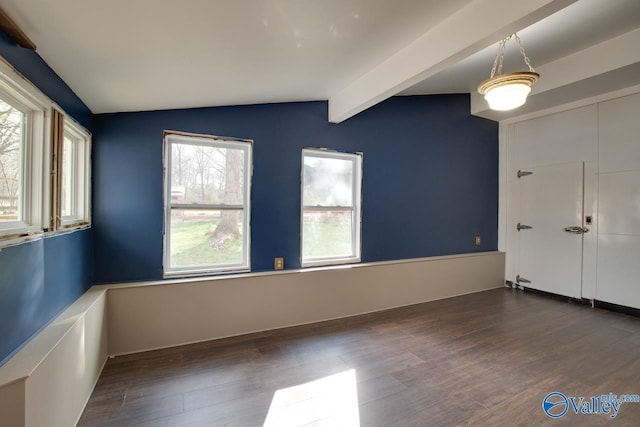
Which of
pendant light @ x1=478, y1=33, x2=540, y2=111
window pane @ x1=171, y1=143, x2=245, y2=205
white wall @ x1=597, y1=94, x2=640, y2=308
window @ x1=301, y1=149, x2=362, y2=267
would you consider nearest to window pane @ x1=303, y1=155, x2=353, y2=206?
window @ x1=301, y1=149, x2=362, y2=267

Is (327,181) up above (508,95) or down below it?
below

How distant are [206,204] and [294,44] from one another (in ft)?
5.56

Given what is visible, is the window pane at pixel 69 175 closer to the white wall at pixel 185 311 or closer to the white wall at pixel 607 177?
the white wall at pixel 185 311

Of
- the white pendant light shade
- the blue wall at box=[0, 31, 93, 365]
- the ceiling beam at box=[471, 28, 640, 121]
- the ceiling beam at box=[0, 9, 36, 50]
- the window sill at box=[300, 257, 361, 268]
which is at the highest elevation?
the ceiling beam at box=[471, 28, 640, 121]

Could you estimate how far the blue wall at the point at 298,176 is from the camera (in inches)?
98.1

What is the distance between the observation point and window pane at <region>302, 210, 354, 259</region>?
11.0 feet

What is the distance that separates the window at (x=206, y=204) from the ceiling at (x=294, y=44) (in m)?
0.44

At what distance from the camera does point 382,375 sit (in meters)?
2.18

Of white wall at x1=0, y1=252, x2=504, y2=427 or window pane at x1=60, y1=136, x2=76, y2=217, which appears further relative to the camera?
window pane at x1=60, y1=136, x2=76, y2=217

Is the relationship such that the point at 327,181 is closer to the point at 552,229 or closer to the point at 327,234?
the point at 327,234

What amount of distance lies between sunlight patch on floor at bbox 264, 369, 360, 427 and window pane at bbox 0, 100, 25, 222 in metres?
1.82

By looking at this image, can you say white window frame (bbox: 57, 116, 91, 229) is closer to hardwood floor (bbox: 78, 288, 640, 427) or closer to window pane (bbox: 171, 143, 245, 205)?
window pane (bbox: 171, 143, 245, 205)

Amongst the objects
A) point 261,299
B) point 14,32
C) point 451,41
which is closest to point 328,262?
point 261,299

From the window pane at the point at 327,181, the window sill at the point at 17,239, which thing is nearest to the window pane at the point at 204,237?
the window pane at the point at 327,181
